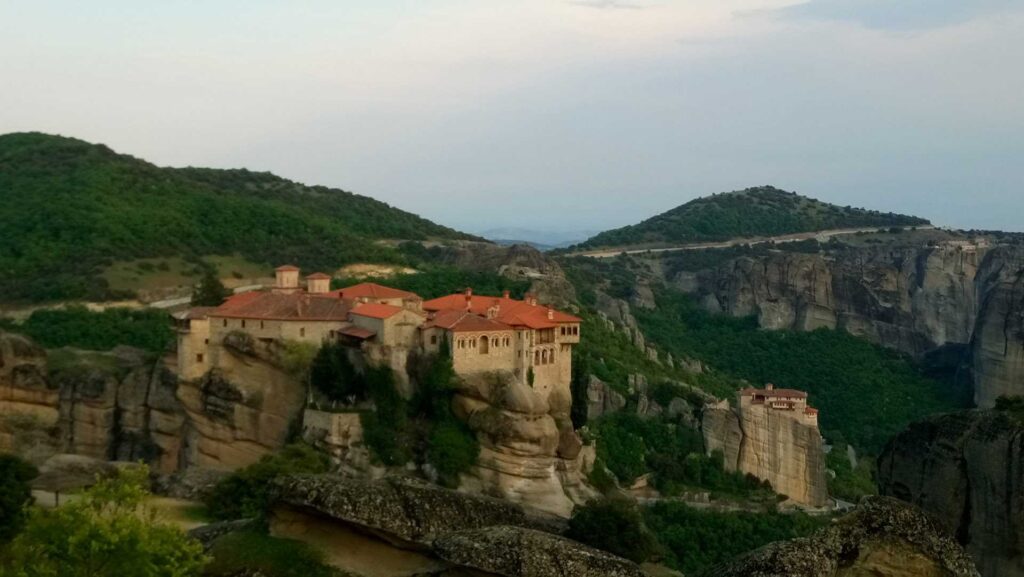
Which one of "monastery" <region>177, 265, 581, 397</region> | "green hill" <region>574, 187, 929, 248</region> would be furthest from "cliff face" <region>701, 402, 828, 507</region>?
"green hill" <region>574, 187, 929, 248</region>

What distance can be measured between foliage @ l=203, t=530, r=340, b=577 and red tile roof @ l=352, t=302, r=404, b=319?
23.8 m

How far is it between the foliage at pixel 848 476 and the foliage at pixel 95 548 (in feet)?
139

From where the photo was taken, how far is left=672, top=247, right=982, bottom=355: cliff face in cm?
8719

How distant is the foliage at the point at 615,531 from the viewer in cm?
2804

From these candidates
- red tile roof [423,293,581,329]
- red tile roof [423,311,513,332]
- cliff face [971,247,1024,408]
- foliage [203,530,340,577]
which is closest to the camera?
foliage [203,530,340,577]

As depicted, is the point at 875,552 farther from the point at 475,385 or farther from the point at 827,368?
the point at 827,368

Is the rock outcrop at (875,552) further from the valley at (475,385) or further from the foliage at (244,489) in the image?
the foliage at (244,489)

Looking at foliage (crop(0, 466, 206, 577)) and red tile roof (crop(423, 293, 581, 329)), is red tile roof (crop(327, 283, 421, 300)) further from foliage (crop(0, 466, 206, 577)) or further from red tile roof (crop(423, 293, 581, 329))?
foliage (crop(0, 466, 206, 577))

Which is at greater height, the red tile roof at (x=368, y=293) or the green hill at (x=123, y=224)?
the green hill at (x=123, y=224)

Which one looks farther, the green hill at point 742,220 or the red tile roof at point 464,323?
the green hill at point 742,220

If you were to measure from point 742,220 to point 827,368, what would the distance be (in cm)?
5884

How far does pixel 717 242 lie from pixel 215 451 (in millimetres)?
90907

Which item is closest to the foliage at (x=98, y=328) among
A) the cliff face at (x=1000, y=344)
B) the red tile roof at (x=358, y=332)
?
the red tile roof at (x=358, y=332)

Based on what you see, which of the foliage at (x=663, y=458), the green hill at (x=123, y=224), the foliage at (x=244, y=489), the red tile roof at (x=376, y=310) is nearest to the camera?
the foliage at (x=244, y=489)
